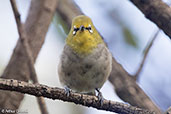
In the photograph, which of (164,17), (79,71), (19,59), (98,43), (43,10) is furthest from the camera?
(43,10)

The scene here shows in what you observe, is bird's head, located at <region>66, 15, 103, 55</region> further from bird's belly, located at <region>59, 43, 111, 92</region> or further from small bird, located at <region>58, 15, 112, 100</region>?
bird's belly, located at <region>59, 43, 111, 92</region>

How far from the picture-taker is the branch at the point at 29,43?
4.38 m

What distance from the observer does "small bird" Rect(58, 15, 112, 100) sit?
3.62m

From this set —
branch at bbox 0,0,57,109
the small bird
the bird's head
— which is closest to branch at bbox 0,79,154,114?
the small bird

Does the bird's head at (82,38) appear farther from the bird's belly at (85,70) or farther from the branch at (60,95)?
the branch at (60,95)

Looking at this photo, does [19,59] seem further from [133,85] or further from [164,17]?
[164,17]

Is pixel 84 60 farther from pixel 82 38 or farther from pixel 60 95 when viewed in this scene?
pixel 60 95

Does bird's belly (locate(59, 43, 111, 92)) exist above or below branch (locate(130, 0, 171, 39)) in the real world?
below

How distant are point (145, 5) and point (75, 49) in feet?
3.55

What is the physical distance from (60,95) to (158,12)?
4.36ft

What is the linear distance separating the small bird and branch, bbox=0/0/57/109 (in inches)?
38.3

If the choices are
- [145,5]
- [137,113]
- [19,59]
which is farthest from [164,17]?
[19,59]

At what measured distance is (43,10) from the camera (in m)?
5.10

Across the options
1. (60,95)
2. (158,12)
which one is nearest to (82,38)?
(158,12)
